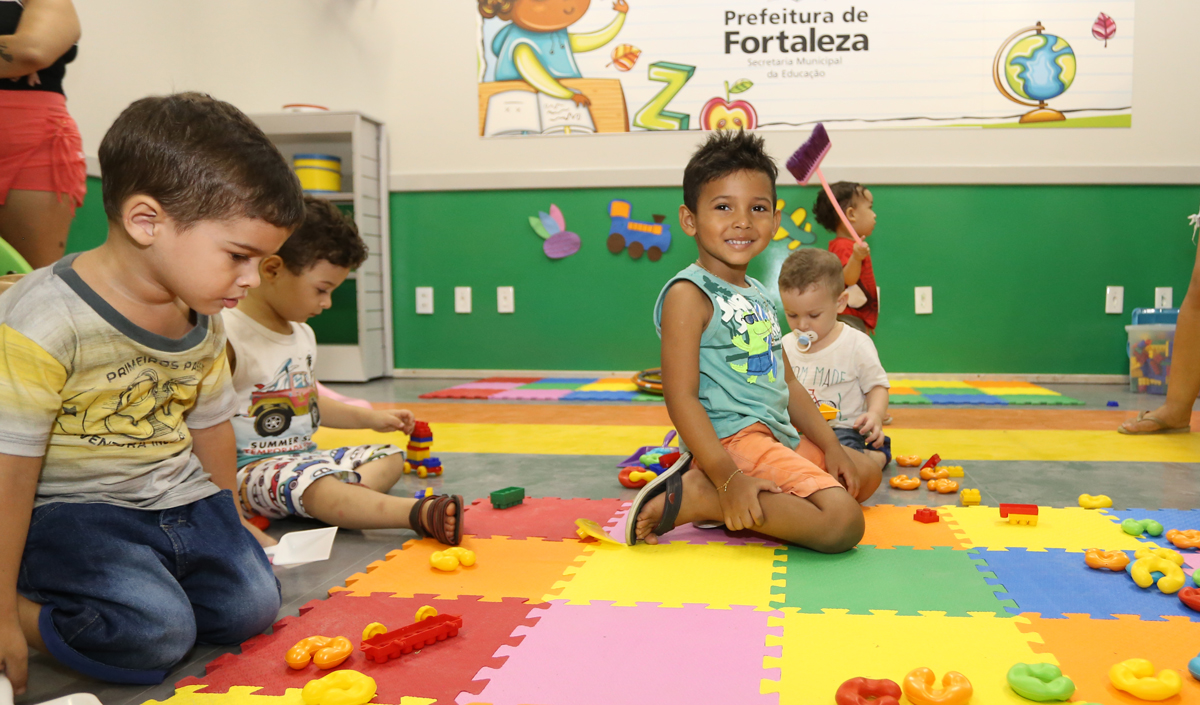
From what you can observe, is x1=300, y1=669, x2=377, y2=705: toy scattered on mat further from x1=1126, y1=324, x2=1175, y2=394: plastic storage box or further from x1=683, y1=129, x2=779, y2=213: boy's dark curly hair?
x1=1126, y1=324, x2=1175, y2=394: plastic storage box

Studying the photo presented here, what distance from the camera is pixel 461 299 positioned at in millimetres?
4086

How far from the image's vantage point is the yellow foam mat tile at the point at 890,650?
0.88m

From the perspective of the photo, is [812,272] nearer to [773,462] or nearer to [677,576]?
[773,462]

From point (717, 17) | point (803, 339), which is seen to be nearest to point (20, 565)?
point (803, 339)

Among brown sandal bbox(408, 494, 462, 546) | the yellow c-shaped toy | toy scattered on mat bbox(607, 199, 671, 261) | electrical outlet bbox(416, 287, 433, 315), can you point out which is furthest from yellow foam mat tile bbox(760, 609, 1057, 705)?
electrical outlet bbox(416, 287, 433, 315)

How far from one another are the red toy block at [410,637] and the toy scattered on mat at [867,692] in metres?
0.46

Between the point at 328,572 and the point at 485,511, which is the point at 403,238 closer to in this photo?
the point at 485,511

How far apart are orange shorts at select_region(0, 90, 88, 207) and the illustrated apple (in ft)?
8.68

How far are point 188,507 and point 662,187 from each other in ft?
9.86

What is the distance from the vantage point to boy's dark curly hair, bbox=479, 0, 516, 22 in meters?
3.92

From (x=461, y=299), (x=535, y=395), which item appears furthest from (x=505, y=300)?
(x=535, y=395)

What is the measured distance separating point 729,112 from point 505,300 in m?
1.38

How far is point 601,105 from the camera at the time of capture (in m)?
3.88

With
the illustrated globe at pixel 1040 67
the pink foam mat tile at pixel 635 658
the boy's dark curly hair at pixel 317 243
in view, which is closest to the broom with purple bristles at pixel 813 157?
the illustrated globe at pixel 1040 67
